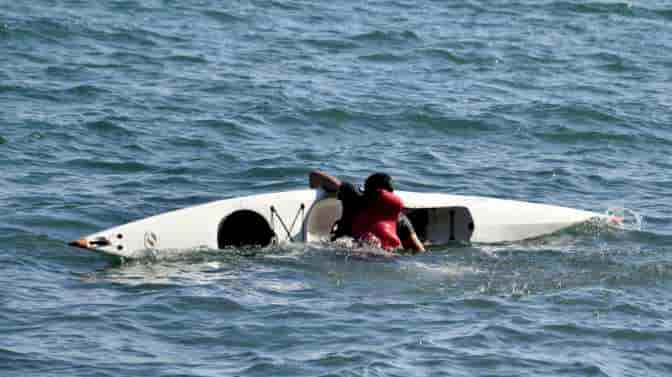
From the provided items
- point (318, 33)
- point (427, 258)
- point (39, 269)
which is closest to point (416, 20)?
point (318, 33)

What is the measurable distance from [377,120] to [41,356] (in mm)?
9488

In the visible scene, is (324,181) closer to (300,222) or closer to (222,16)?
(300,222)

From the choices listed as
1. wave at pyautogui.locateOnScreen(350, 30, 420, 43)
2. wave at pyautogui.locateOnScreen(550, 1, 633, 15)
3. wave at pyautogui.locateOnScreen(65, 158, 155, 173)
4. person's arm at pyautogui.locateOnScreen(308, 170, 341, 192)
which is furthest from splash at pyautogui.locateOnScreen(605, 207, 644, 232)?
wave at pyautogui.locateOnScreen(550, 1, 633, 15)

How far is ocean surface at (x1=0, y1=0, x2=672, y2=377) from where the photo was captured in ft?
29.9

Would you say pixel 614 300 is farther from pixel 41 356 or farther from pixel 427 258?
pixel 41 356

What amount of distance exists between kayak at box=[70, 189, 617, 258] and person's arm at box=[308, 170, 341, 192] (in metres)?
0.07

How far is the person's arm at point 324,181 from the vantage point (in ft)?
40.5

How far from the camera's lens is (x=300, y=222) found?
12289 millimetres

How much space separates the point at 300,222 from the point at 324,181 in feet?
1.59

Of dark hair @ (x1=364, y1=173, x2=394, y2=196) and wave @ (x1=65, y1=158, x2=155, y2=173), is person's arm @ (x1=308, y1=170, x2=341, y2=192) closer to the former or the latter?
dark hair @ (x1=364, y1=173, x2=394, y2=196)

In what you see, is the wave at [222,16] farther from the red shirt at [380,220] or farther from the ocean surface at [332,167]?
the red shirt at [380,220]

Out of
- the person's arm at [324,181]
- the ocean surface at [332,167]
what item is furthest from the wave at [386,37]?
the person's arm at [324,181]

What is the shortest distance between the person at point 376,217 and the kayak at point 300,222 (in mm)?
491

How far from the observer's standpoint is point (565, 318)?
32.2ft
